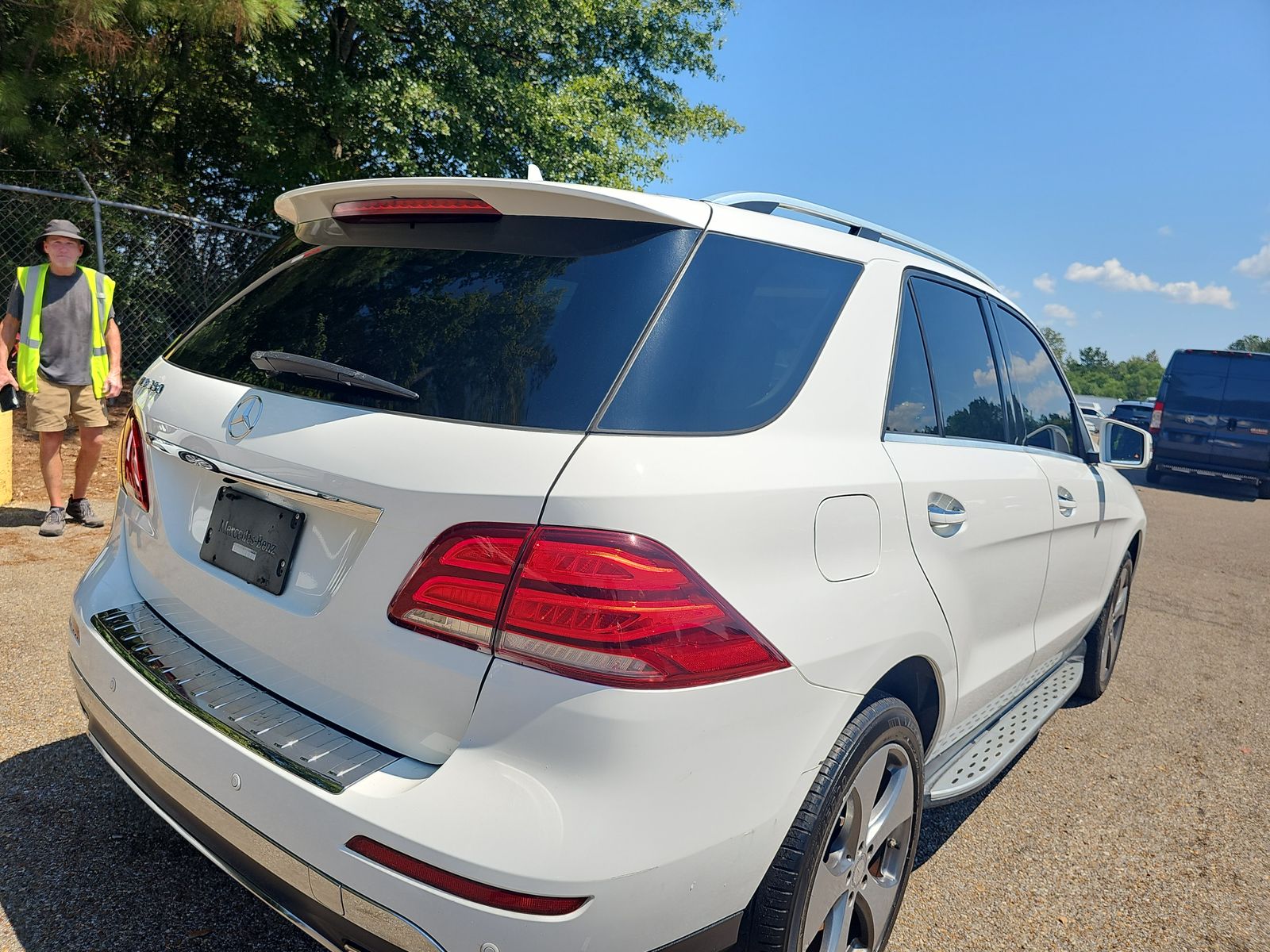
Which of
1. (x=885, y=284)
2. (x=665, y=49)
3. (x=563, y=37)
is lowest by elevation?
(x=885, y=284)

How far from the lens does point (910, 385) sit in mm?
2359

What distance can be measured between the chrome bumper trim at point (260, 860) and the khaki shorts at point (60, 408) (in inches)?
169

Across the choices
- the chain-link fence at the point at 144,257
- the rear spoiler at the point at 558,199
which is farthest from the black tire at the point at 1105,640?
the chain-link fence at the point at 144,257

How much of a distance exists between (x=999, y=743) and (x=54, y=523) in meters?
5.49

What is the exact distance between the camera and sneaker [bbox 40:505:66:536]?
5.42 metres

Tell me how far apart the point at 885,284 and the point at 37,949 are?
2633mm

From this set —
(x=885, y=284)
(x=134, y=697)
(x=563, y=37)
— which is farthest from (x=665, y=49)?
(x=134, y=697)

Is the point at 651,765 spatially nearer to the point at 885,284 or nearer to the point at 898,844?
the point at 898,844

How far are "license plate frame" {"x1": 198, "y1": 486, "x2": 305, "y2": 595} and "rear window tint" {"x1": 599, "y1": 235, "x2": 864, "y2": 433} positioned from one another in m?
0.73

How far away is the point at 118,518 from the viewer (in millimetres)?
2395

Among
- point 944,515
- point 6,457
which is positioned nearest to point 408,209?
point 944,515

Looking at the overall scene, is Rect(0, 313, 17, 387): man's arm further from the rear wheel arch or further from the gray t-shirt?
the rear wheel arch

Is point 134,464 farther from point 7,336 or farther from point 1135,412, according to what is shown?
point 1135,412

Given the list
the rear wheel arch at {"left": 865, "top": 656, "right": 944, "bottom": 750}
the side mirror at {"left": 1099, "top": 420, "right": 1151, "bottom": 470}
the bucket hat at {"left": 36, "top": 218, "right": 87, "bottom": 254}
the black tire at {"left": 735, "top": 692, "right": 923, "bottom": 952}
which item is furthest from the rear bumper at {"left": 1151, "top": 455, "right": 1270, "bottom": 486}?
the bucket hat at {"left": 36, "top": 218, "right": 87, "bottom": 254}
